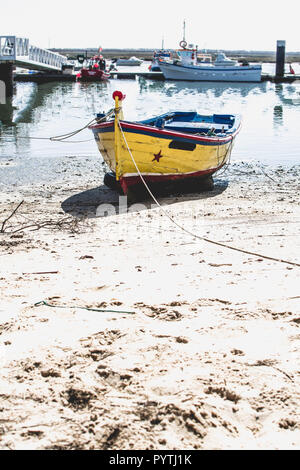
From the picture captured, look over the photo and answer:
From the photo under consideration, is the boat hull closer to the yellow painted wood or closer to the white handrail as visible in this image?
the yellow painted wood

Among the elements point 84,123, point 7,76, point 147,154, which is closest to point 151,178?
point 147,154

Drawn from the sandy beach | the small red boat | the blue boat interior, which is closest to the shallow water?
the blue boat interior

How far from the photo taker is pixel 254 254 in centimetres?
675

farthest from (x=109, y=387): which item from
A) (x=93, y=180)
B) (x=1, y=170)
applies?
(x=1, y=170)

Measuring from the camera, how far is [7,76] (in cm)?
3266

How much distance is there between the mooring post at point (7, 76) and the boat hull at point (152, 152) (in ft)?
79.1

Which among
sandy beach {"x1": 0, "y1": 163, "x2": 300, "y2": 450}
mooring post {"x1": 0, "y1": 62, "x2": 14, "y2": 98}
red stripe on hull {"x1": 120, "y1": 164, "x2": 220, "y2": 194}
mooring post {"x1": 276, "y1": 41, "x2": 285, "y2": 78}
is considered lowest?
sandy beach {"x1": 0, "y1": 163, "x2": 300, "y2": 450}

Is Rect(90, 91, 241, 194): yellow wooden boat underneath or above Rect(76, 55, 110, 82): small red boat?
underneath

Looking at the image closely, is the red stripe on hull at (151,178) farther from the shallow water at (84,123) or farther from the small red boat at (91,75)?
the small red boat at (91,75)

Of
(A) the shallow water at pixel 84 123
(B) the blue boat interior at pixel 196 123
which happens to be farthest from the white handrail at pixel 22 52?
(B) the blue boat interior at pixel 196 123

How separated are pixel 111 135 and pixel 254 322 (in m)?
6.31

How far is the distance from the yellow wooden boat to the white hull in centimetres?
4658

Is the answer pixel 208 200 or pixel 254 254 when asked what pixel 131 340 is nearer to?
pixel 254 254

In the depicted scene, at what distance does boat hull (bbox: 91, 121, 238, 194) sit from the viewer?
10062 millimetres
